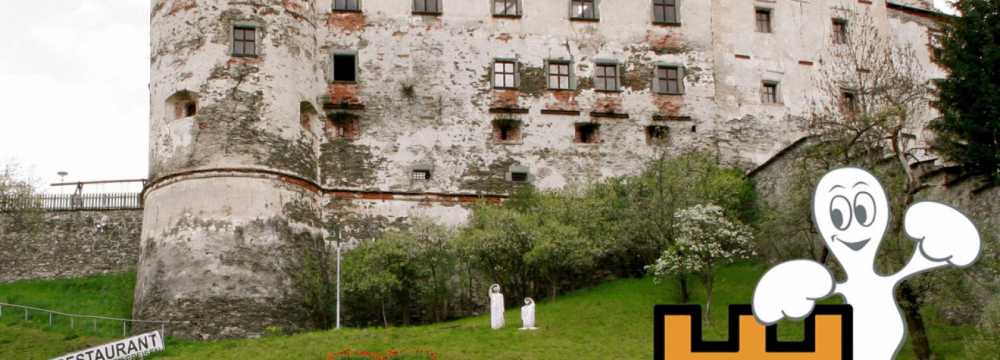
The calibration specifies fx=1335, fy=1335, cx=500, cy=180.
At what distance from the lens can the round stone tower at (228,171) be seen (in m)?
39.2

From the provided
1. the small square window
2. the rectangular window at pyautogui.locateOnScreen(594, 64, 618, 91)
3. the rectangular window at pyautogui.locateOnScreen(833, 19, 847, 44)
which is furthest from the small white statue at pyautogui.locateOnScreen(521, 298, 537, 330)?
the rectangular window at pyautogui.locateOnScreen(833, 19, 847, 44)

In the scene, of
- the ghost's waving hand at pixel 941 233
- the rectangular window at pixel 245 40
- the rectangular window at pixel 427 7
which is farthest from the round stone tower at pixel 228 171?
the ghost's waving hand at pixel 941 233

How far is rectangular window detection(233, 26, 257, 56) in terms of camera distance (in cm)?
4206

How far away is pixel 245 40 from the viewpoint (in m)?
42.2

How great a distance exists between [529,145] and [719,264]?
916 cm

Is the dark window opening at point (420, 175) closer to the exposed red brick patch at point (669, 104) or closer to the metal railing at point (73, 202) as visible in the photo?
the exposed red brick patch at point (669, 104)

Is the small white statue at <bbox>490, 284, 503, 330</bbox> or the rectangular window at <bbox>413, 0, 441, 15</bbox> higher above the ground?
the rectangular window at <bbox>413, 0, 441, 15</bbox>

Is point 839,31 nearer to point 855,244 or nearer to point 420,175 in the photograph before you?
point 420,175

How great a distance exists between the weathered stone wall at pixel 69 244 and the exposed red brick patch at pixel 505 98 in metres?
12.8

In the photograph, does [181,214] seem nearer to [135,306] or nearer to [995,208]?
[135,306]

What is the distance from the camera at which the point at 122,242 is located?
44.9m

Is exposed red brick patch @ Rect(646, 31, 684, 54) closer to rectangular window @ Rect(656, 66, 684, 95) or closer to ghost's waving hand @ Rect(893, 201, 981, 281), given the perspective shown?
rectangular window @ Rect(656, 66, 684, 95)

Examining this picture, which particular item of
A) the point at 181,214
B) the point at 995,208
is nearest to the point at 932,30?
the point at 995,208

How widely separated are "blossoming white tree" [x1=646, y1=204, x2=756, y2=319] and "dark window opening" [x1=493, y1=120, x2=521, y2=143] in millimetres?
8838
